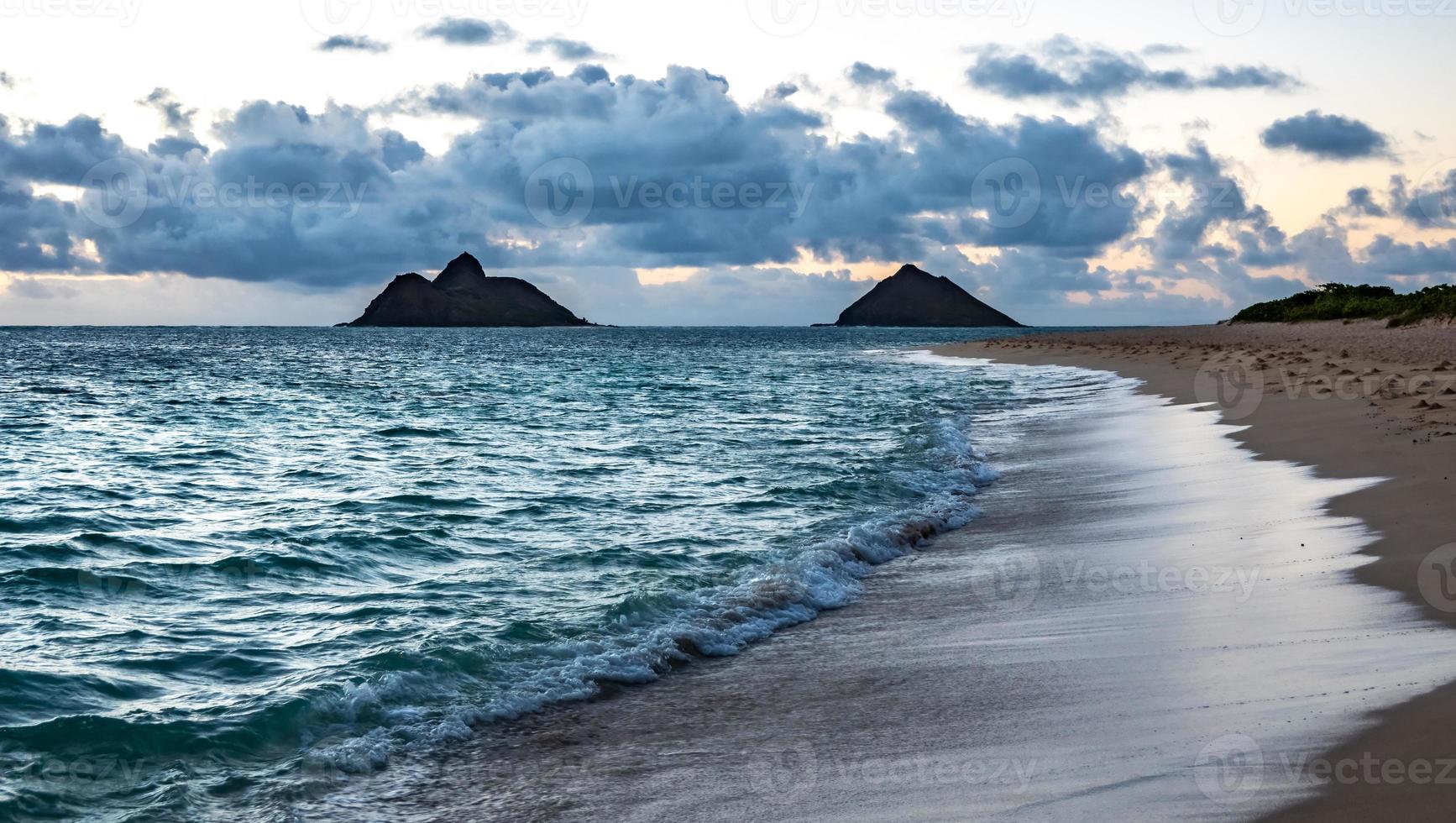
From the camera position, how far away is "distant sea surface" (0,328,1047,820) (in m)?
6.12

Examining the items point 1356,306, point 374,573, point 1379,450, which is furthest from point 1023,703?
point 1356,306

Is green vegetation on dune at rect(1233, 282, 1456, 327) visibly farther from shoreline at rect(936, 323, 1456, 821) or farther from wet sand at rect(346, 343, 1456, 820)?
wet sand at rect(346, 343, 1456, 820)

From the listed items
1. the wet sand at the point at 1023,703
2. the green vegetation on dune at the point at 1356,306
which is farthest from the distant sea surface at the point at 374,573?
the green vegetation on dune at the point at 1356,306

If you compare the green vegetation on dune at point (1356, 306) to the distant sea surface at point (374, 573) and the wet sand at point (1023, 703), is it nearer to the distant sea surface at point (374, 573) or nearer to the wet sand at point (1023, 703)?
the distant sea surface at point (374, 573)

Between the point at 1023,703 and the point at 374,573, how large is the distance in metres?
6.95

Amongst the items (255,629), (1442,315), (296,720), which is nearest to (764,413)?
(255,629)

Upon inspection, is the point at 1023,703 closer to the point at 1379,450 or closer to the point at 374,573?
the point at 374,573

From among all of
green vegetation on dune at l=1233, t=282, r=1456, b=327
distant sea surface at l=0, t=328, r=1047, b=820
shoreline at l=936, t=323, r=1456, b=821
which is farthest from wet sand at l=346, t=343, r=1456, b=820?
green vegetation on dune at l=1233, t=282, r=1456, b=327

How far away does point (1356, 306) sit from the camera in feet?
211

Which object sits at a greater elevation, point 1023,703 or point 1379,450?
point 1379,450

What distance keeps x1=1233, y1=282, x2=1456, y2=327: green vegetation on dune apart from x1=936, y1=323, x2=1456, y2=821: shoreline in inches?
365

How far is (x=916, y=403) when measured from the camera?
3039 cm

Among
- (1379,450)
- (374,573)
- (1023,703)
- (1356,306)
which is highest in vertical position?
(1356,306)

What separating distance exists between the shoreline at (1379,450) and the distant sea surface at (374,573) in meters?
4.24
